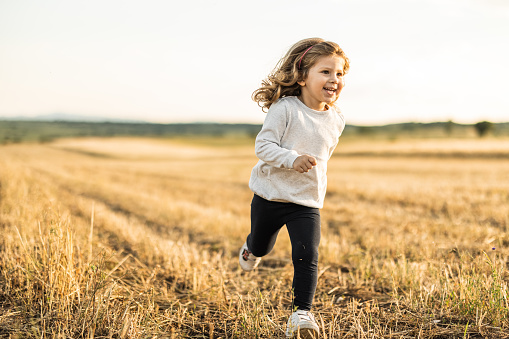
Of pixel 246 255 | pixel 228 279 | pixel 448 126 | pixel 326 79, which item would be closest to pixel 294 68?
pixel 326 79

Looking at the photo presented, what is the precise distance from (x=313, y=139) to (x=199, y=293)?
5.76 ft

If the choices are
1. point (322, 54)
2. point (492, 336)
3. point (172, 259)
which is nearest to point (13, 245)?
point (172, 259)

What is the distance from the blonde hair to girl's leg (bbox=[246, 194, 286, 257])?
86 cm

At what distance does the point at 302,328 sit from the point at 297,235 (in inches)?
26.9

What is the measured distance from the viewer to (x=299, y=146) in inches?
133

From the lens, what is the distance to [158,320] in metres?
3.19

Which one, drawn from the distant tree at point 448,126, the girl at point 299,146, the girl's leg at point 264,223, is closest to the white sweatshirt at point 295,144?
the girl at point 299,146

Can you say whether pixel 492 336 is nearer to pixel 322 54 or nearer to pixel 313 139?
pixel 313 139

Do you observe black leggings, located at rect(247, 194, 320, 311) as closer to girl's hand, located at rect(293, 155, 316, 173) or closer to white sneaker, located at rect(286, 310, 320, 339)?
white sneaker, located at rect(286, 310, 320, 339)

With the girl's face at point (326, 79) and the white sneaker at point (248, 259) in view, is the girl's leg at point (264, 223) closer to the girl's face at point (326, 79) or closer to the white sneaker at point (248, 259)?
the white sneaker at point (248, 259)

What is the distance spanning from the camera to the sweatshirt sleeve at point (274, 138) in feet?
10.4

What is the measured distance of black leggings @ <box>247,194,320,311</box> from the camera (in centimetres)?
318

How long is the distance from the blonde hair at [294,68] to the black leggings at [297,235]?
0.88m

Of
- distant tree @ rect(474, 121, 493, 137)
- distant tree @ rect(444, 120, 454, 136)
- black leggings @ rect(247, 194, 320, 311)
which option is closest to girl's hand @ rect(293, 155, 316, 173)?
black leggings @ rect(247, 194, 320, 311)
